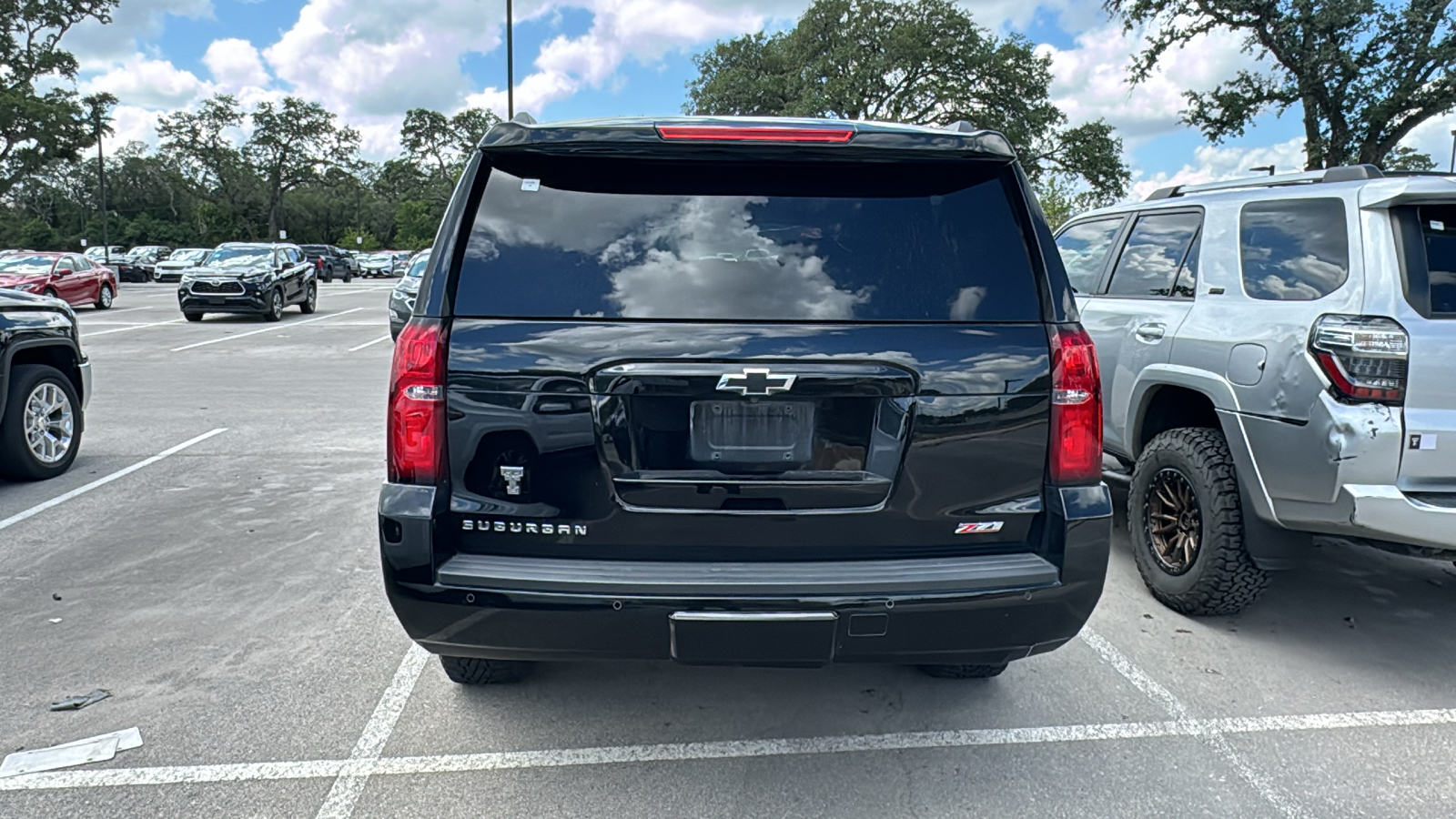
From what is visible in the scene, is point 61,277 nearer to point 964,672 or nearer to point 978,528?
point 964,672

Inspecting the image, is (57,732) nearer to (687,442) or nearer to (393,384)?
(393,384)

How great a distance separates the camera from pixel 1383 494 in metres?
3.34

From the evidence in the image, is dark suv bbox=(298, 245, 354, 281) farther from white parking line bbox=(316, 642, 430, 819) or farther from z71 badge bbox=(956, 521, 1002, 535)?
z71 badge bbox=(956, 521, 1002, 535)

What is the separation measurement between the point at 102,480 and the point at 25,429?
0.57m

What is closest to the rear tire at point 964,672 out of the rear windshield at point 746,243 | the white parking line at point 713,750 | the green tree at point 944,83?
the white parking line at point 713,750

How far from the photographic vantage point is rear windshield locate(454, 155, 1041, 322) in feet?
8.23

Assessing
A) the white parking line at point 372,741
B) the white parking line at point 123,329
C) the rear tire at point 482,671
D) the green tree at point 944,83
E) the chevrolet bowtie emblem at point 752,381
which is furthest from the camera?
the green tree at point 944,83

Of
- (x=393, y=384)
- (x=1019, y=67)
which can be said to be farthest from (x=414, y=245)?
(x=393, y=384)

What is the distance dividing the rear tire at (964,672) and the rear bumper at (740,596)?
35.9 inches

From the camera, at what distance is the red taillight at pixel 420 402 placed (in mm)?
2465

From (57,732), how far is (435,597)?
68.6 inches

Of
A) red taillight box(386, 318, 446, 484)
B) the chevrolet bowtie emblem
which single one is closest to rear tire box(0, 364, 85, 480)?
red taillight box(386, 318, 446, 484)

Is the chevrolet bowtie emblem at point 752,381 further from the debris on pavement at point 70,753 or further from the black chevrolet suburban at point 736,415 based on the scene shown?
the debris on pavement at point 70,753

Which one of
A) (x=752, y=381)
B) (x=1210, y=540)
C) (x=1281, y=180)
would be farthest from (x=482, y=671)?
(x=1281, y=180)
